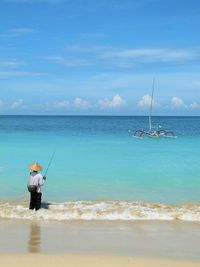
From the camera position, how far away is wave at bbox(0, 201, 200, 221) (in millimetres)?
12156

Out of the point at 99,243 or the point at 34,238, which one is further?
the point at 34,238

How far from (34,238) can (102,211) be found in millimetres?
3561

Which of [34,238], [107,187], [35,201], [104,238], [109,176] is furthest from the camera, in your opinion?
[109,176]

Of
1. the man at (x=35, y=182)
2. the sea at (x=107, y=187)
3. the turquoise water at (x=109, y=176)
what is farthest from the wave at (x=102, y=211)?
the turquoise water at (x=109, y=176)

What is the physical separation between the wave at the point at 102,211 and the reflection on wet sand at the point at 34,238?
988 millimetres

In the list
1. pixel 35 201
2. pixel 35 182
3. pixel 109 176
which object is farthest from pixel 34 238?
pixel 109 176

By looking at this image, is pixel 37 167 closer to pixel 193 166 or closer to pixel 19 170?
pixel 19 170

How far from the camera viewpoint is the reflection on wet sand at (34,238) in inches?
347

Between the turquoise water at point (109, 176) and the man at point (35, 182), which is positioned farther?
the turquoise water at point (109, 176)

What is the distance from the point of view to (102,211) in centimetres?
1290

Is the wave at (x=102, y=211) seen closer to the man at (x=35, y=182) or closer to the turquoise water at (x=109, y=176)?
the man at (x=35, y=182)

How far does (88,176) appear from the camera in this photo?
2050cm

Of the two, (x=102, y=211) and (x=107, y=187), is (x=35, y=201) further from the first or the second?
(x=107, y=187)

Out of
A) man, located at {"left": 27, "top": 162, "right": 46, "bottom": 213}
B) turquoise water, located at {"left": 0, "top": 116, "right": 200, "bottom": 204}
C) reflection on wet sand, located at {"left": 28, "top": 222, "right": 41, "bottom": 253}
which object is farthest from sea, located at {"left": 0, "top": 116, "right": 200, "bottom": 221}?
reflection on wet sand, located at {"left": 28, "top": 222, "right": 41, "bottom": 253}
